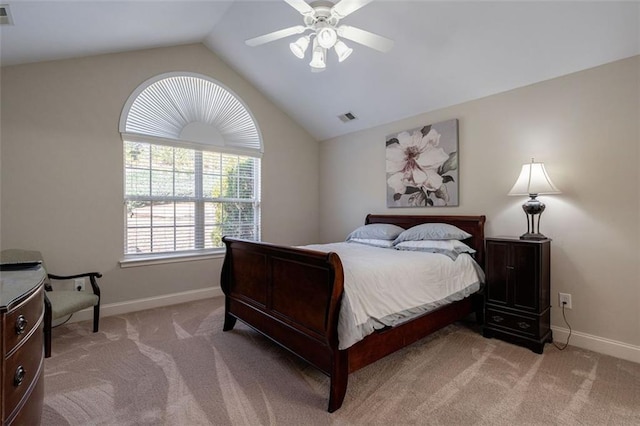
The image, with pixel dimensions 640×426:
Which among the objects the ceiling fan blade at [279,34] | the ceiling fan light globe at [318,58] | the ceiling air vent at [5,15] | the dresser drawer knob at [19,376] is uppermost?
the ceiling air vent at [5,15]

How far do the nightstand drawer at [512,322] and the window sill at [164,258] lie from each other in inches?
130

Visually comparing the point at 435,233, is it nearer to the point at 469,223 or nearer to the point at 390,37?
the point at 469,223

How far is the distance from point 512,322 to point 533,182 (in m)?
1.24

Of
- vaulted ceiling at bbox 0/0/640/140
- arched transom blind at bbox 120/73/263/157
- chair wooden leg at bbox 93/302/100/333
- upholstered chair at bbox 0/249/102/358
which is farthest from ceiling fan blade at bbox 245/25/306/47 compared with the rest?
chair wooden leg at bbox 93/302/100/333

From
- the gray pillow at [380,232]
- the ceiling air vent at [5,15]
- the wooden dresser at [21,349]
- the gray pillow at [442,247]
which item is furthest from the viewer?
the gray pillow at [380,232]

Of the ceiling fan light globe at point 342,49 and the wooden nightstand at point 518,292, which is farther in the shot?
the wooden nightstand at point 518,292

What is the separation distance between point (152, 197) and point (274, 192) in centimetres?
168

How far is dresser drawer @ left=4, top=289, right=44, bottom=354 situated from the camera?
0.95 meters

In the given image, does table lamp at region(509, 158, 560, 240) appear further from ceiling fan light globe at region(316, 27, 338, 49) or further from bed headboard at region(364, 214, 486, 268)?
ceiling fan light globe at region(316, 27, 338, 49)

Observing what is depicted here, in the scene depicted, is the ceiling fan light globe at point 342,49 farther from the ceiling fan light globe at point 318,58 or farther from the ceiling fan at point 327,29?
the ceiling fan light globe at point 318,58

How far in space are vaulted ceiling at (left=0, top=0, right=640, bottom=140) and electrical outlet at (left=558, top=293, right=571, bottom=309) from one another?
1973mm

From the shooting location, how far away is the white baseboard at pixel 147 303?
3.30 meters

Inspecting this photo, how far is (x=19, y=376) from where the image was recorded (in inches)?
40.3

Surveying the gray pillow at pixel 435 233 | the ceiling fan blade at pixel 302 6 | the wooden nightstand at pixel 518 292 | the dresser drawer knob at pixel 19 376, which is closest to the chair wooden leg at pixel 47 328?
the dresser drawer knob at pixel 19 376
